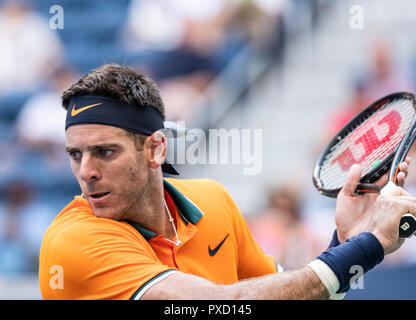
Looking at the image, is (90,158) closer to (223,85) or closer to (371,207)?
(371,207)

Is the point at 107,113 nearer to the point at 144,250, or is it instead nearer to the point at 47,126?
the point at 144,250

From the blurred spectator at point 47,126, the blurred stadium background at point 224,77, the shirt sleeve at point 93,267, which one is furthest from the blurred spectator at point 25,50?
the shirt sleeve at point 93,267

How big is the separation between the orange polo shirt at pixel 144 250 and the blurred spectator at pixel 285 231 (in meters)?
2.04

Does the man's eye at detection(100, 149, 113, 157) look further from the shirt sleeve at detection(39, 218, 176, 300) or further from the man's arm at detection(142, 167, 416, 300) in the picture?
the man's arm at detection(142, 167, 416, 300)

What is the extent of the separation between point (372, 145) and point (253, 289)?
1078 mm

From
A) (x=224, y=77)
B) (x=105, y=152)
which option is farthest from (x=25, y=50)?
(x=105, y=152)

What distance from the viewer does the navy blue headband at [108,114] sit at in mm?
2481

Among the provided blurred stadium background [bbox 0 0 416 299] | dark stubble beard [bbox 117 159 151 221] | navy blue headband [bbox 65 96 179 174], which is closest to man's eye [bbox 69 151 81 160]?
navy blue headband [bbox 65 96 179 174]

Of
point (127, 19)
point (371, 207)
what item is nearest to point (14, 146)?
point (127, 19)

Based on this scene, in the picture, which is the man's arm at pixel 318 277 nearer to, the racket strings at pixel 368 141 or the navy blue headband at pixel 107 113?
the racket strings at pixel 368 141

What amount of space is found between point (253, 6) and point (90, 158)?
4.40 metres

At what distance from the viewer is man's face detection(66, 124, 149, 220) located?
8.03 feet

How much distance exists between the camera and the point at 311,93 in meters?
6.53

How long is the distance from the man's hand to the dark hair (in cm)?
92
